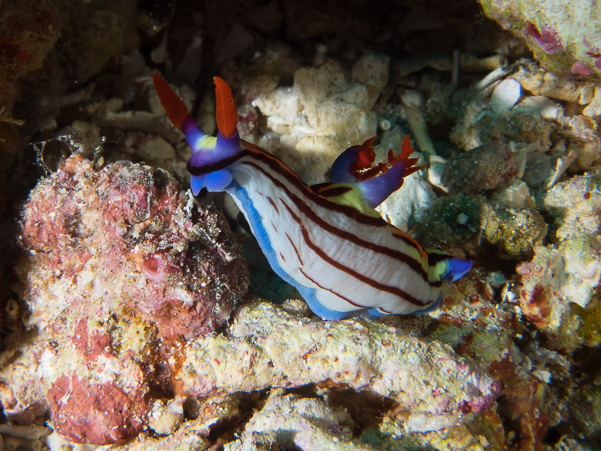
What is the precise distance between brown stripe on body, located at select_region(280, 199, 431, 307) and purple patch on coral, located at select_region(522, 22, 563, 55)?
2228 mm

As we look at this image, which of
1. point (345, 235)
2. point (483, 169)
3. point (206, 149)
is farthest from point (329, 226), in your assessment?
point (483, 169)

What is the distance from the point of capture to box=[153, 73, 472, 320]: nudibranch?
183 cm

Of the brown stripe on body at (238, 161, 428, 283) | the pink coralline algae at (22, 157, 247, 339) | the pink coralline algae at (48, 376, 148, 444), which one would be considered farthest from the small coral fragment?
the pink coralline algae at (48, 376, 148, 444)

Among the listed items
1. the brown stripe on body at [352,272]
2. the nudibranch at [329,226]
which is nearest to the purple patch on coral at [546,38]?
the nudibranch at [329,226]

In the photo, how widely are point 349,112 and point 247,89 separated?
1.22 m

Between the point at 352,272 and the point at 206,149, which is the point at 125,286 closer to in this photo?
the point at 206,149

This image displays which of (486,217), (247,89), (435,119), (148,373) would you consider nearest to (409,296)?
(486,217)

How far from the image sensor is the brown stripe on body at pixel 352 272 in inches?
83.2

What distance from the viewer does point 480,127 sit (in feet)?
12.2

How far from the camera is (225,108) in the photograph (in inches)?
61.4

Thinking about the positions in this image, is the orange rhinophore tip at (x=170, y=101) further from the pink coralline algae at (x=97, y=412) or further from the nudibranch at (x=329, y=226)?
the pink coralline algae at (x=97, y=412)

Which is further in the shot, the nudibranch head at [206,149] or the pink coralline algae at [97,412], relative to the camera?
the pink coralline algae at [97,412]

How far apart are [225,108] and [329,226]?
997mm

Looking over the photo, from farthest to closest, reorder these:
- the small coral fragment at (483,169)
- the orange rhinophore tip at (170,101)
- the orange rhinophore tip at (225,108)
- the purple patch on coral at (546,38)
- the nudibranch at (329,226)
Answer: the small coral fragment at (483,169) < the purple patch on coral at (546,38) < the nudibranch at (329,226) < the orange rhinophore tip at (170,101) < the orange rhinophore tip at (225,108)
